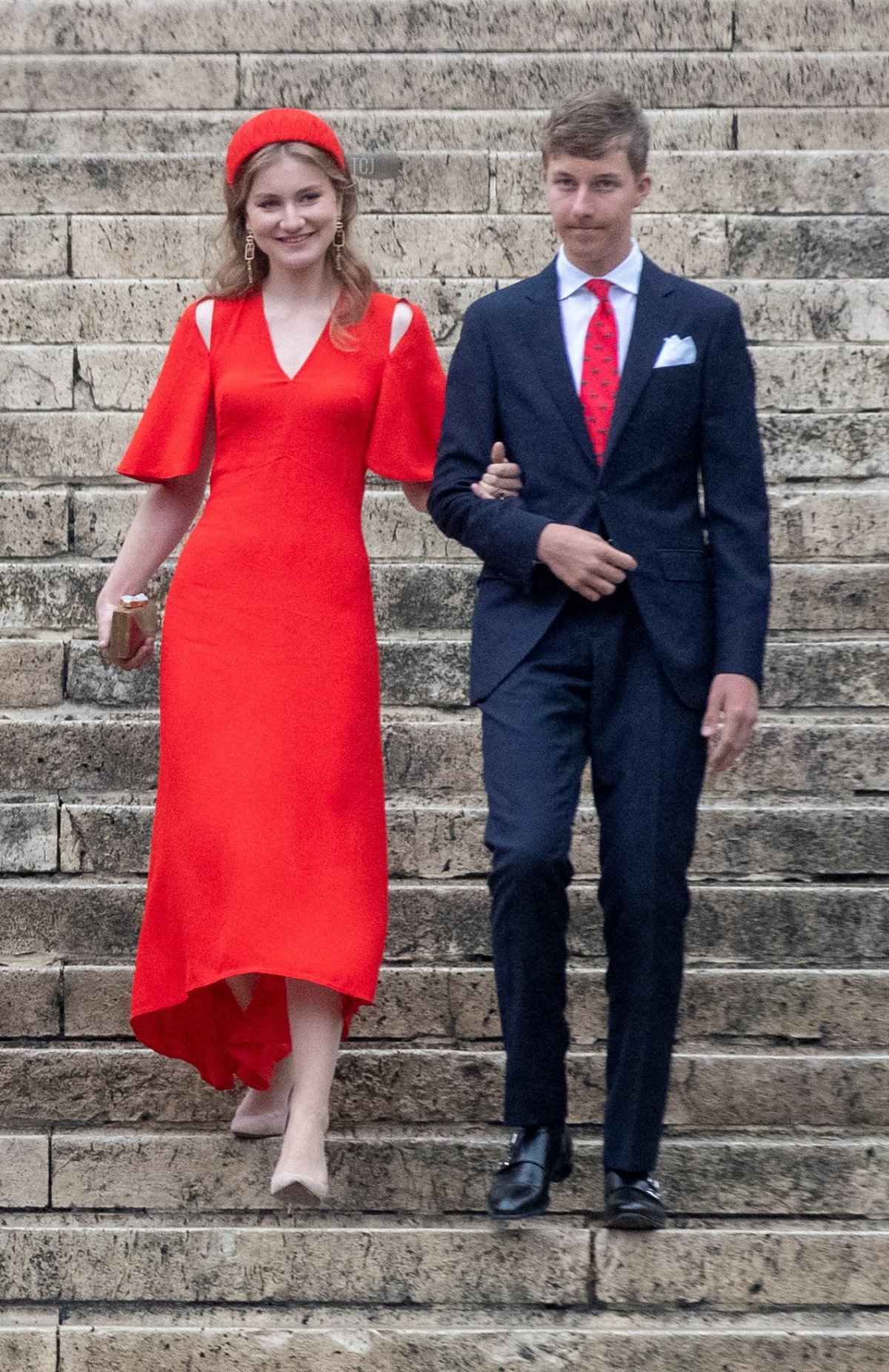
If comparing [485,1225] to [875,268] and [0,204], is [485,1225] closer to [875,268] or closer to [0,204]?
[875,268]

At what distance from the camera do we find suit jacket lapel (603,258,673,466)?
360 centimetres

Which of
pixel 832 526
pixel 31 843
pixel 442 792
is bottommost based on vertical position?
pixel 31 843

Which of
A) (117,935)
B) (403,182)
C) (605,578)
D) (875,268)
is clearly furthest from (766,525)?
(403,182)

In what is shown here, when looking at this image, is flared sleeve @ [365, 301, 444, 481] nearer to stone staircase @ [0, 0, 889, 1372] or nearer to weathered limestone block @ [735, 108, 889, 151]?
stone staircase @ [0, 0, 889, 1372]

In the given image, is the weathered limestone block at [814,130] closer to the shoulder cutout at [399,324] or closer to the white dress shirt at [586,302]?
the shoulder cutout at [399,324]

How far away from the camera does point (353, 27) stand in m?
7.57

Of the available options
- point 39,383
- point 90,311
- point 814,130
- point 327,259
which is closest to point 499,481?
point 327,259


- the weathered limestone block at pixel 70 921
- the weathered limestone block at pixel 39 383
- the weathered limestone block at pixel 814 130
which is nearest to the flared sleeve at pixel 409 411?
the weathered limestone block at pixel 70 921

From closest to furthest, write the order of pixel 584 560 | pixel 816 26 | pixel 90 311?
1. pixel 584 560
2. pixel 90 311
3. pixel 816 26

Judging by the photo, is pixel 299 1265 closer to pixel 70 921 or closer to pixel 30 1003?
pixel 30 1003

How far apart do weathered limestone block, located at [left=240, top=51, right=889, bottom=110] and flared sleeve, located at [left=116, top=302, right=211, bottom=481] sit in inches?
138

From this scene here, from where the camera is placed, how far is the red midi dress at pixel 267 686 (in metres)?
3.91

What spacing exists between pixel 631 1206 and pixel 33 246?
430 cm

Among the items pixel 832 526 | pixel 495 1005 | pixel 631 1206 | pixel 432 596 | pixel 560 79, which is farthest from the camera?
pixel 560 79
